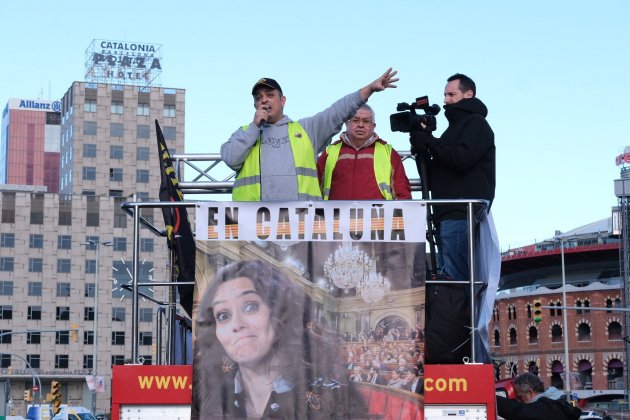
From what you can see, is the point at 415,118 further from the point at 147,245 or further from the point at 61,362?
the point at 61,362

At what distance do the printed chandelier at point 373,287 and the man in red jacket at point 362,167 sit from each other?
1.35 metres

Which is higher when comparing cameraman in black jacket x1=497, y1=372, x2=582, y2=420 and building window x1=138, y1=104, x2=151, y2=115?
building window x1=138, y1=104, x2=151, y2=115

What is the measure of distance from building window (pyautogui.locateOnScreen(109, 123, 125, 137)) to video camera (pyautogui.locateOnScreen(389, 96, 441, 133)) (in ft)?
378

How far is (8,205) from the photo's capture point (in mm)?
112062

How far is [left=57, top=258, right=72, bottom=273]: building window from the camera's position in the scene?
112m

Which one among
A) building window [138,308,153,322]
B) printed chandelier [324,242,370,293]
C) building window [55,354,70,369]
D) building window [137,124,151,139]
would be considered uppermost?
building window [137,124,151,139]

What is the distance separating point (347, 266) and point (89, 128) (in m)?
117

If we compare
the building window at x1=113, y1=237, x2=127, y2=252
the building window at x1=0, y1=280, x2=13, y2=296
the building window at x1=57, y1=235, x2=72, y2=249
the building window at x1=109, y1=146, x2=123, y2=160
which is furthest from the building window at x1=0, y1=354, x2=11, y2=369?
the building window at x1=109, y1=146, x2=123, y2=160

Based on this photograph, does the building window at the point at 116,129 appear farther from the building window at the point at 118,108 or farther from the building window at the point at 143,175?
the building window at the point at 143,175

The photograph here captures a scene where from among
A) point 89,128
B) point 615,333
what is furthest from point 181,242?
point 89,128

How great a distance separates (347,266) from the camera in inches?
246

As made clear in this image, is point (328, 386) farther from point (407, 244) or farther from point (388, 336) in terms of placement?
point (407, 244)

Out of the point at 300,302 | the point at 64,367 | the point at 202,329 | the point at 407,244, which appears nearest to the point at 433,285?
the point at 407,244

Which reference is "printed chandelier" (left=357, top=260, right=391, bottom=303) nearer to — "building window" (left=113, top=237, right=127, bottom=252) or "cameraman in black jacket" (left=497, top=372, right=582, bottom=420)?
"cameraman in black jacket" (left=497, top=372, right=582, bottom=420)
